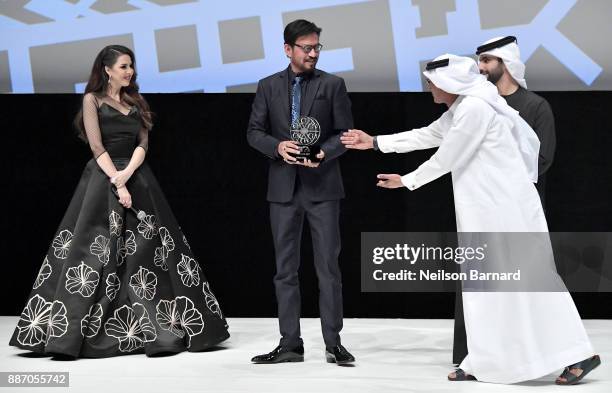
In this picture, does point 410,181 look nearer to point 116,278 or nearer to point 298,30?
point 298,30

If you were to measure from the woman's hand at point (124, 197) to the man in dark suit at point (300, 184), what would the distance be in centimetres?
78

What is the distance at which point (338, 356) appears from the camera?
5059 mm

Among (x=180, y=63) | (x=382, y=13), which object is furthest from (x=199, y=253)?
(x=382, y=13)

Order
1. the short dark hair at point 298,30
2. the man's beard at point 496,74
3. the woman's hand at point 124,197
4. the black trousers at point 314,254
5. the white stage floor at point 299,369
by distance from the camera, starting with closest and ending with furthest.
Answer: the white stage floor at point 299,369 < the short dark hair at point 298,30 < the black trousers at point 314,254 < the man's beard at point 496,74 < the woman's hand at point 124,197

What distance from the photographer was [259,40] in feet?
22.4

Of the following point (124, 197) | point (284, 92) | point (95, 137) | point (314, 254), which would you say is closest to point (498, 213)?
point (314, 254)

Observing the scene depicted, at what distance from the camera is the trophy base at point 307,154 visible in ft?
16.0

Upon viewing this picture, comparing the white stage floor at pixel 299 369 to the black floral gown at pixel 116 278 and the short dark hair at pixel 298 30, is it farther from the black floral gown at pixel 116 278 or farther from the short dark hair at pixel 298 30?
the short dark hair at pixel 298 30

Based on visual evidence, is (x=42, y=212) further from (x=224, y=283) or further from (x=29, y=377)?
(x=29, y=377)

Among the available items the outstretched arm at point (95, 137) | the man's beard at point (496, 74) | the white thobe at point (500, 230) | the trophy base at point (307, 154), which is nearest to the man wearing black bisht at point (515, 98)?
the man's beard at point (496, 74)

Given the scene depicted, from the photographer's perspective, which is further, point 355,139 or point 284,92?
point 284,92

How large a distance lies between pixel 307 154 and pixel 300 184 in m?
0.28

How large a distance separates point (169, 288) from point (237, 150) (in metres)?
1.59

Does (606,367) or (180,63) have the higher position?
(180,63)
